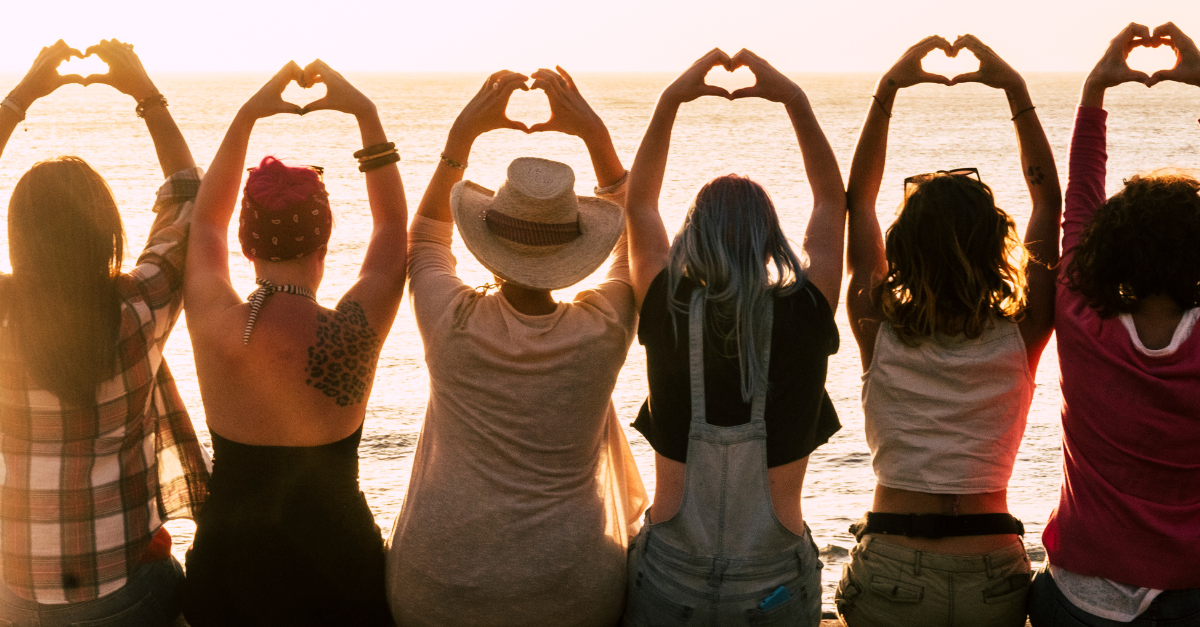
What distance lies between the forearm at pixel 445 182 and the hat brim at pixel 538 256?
99 mm

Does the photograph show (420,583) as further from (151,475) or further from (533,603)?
(151,475)

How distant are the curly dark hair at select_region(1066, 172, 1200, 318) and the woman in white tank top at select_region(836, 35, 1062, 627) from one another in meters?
0.19

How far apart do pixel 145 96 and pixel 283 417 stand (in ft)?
3.50

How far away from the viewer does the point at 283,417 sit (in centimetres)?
255

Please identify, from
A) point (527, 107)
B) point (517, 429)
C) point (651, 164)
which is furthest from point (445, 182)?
point (527, 107)

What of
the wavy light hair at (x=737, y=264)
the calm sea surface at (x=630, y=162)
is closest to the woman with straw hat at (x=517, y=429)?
the wavy light hair at (x=737, y=264)

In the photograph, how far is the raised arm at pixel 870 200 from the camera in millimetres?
2789

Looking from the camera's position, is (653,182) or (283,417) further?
(653,182)

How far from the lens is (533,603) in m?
2.53

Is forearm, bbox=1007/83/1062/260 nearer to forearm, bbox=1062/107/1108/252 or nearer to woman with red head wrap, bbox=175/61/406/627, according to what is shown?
forearm, bbox=1062/107/1108/252

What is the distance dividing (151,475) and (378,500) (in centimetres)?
421

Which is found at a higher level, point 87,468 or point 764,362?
point 764,362

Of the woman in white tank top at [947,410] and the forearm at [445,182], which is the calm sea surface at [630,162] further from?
the forearm at [445,182]

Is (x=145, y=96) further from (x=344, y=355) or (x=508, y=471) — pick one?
(x=508, y=471)
